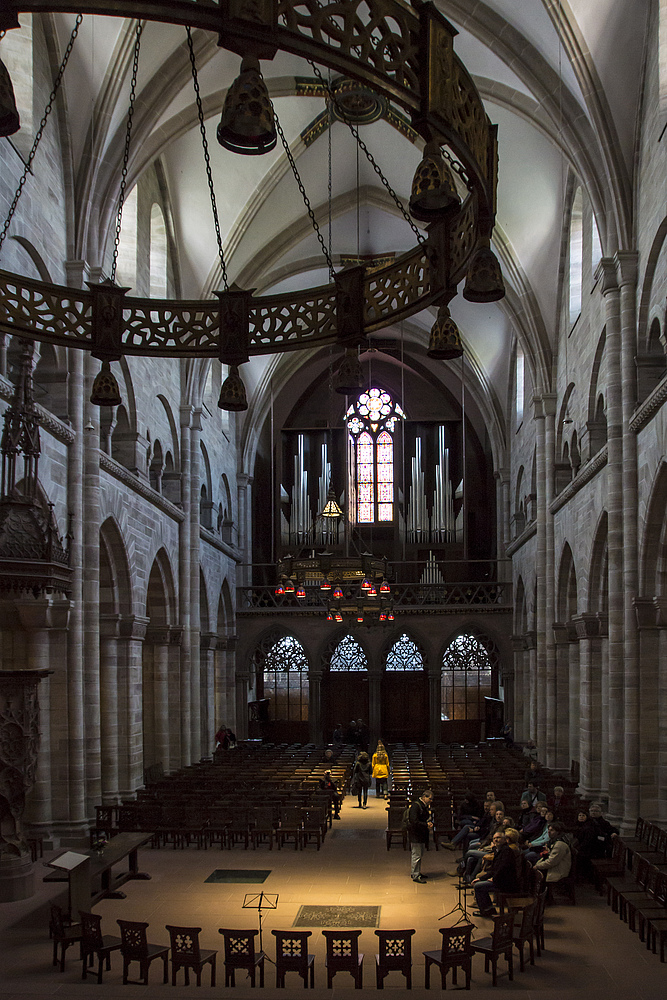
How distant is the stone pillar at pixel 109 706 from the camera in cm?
1931

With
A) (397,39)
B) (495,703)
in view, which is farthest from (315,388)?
(397,39)

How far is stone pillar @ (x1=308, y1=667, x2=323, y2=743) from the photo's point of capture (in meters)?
33.9

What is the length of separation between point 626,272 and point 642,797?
8160 millimetres

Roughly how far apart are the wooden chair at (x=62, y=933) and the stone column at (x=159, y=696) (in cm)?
1387

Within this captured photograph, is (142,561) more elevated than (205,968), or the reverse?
(142,561)

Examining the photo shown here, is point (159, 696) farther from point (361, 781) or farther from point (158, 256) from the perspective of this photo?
point (158, 256)

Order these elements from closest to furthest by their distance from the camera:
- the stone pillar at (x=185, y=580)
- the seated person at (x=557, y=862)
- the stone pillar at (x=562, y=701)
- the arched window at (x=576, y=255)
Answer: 1. the seated person at (x=557, y=862)
2. the arched window at (x=576, y=255)
3. the stone pillar at (x=562, y=701)
4. the stone pillar at (x=185, y=580)

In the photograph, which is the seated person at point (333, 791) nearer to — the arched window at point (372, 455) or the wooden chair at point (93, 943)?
the wooden chair at point (93, 943)

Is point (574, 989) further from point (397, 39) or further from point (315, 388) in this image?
point (315, 388)

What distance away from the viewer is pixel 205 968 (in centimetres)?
1012

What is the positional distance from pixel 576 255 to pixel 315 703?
17.7 meters

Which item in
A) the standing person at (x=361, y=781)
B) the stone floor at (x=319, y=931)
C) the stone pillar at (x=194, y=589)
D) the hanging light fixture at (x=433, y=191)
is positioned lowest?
the standing person at (x=361, y=781)

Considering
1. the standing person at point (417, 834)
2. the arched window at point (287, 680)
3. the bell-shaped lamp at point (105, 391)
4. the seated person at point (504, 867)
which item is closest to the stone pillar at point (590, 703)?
the standing person at point (417, 834)

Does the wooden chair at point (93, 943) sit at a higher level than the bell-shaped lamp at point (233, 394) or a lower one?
lower
